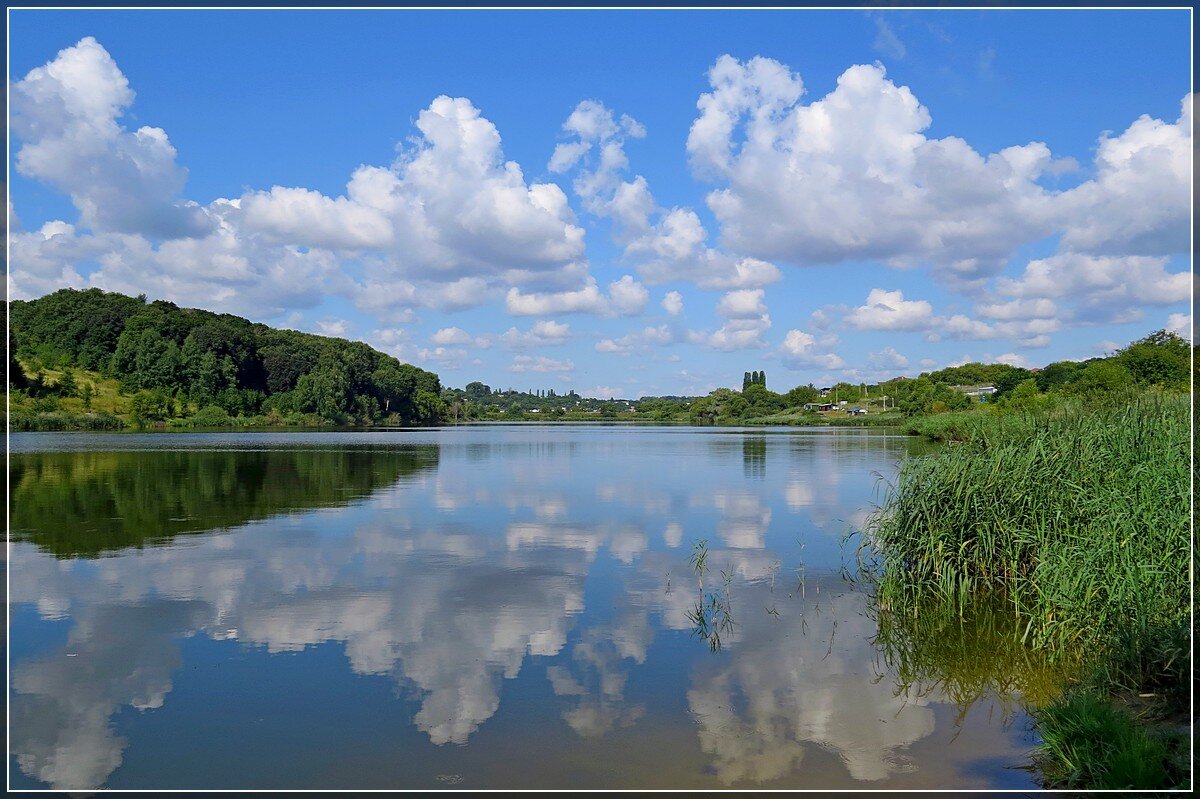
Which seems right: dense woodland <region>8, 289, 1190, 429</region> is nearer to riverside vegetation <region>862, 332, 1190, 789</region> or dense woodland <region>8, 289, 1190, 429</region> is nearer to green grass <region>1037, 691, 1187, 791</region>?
riverside vegetation <region>862, 332, 1190, 789</region>

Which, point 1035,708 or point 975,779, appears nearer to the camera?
point 975,779

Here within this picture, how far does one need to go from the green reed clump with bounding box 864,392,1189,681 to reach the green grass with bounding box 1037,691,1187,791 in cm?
94

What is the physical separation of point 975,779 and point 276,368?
128777 mm

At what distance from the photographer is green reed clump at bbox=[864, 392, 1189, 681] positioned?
27.2 feet

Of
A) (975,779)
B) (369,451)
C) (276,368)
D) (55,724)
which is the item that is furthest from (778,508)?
(276,368)

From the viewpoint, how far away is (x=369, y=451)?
1992 inches

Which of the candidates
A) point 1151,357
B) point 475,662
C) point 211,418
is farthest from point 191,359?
point 475,662

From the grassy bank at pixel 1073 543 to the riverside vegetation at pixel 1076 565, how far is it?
0.02 m

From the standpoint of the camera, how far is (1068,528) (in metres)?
10.5

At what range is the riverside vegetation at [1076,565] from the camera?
6.39 meters

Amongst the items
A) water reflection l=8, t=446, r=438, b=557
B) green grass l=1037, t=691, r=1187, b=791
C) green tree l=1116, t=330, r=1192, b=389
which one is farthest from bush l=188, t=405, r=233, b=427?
green grass l=1037, t=691, r=1187, b=791

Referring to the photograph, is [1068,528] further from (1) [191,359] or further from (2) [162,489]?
(1) [191,359]

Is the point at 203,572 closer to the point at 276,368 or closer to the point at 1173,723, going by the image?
the point at 1173,723

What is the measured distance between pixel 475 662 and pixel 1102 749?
5.82 m
